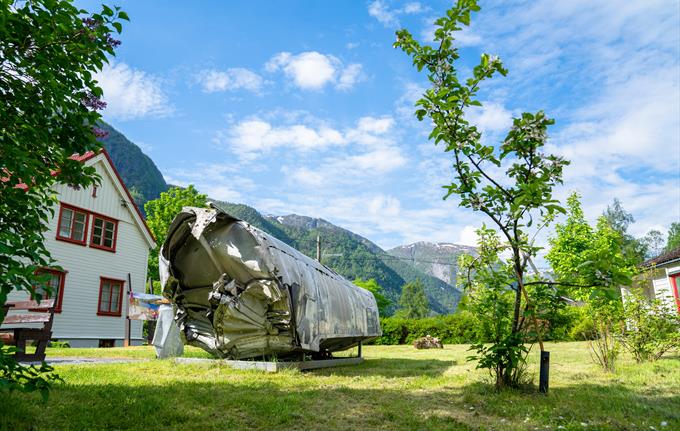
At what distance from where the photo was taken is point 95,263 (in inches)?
846

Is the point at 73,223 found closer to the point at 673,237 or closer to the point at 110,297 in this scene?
the point at 110,297

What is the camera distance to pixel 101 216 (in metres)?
21.9

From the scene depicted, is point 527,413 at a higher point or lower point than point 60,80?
lower

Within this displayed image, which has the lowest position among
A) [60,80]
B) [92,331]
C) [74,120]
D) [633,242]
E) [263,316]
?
[92,331]

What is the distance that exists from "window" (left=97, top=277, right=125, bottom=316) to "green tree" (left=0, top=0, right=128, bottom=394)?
19.1 metres

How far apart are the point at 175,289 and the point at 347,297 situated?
4.44 metres

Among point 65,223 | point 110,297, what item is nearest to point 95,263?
point 110,297

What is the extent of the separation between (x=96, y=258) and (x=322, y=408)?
773 inches

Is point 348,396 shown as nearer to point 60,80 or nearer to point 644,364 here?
point 60,80

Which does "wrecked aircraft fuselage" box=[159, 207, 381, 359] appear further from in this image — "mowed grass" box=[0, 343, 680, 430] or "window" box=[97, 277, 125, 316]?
"window" box=[97, 277, 125, 316]

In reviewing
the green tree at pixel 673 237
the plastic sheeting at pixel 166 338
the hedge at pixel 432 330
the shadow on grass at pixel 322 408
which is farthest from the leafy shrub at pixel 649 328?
the green tree at pixel 673 237

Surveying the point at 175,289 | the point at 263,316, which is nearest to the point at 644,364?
the point at 263,316

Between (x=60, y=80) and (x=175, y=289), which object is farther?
(x=175, y=289)

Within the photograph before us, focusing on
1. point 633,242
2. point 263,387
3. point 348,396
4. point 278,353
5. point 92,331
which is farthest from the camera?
point 633,242
